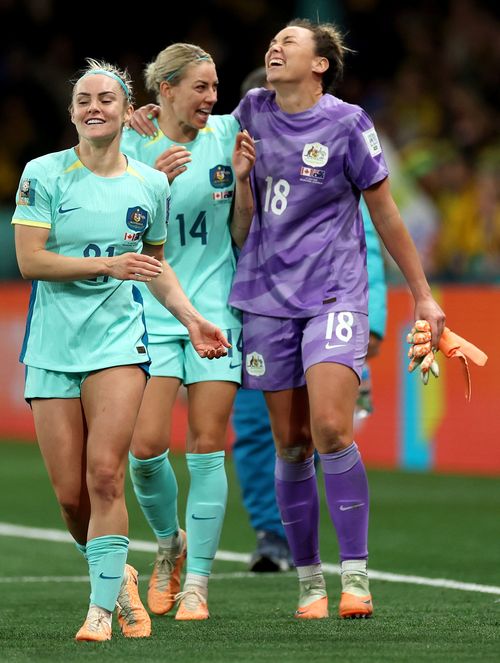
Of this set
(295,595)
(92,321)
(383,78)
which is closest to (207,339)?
(92,321)

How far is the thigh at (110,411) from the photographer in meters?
5.51

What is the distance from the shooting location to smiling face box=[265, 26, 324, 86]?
6.34 meters

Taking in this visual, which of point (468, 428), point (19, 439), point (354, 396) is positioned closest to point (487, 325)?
point (468, 428)

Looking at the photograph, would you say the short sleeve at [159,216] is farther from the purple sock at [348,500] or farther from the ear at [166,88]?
the purple sock at [348,500]

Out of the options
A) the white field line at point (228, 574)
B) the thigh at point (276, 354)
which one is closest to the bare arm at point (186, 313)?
the thigh at point (276, 354)

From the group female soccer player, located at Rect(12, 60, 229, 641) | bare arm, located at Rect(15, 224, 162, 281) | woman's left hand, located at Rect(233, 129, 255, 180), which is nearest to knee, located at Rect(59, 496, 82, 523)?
female soccer player, located at Rect(12, 60, 229, 641)

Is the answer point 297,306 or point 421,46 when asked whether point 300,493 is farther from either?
point 421,46

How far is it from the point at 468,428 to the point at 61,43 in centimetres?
985

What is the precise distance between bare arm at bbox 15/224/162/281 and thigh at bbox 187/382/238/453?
0.97 meters

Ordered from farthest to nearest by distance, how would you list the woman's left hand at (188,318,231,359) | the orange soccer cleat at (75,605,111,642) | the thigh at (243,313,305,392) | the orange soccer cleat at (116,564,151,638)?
the thigh at (243,313,305,392) → the woman's left hand at (188,318,231,359) → the orange soccer cleat at (116,564,151,638) → the orange soccer cleat at (75,605,111,642)

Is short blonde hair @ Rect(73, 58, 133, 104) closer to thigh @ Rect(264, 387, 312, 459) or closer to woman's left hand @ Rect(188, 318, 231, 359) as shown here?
woman's left hand @ Rect(188, 318, 231, 359)

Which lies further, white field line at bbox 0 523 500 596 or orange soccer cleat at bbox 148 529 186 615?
white field line at bbox 0 523 500 596

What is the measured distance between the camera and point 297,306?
6285 mm

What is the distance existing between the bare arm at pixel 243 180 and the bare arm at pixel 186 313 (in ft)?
1.85
